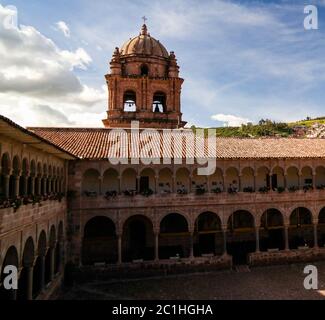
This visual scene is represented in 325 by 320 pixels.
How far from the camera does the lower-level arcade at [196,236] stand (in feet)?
83.1

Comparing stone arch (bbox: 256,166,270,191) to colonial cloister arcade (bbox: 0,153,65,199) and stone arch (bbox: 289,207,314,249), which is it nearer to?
stone arch (bbox: 289,207,314,249)

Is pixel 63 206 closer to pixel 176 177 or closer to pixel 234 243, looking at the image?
pixel 176 177

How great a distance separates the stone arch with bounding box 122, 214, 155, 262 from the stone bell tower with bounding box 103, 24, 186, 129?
30.1 feet

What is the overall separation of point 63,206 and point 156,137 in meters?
9.13

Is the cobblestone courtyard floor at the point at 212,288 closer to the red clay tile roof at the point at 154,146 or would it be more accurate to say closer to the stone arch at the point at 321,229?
the stone arch at the point at 321,229

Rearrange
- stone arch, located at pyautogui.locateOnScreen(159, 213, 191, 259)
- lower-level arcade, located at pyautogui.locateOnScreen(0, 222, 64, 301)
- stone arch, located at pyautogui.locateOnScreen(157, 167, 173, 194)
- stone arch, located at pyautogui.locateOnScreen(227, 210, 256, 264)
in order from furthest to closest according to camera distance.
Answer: stone arch, located at pyautogui.locateOnScreen(227, 210, 256, 264) < stone arch, located at pyautogui.locateOnScreen(159, 213, 191, 259) < stone arch, located at pyautogui.locateOnScreen(157, 167, 173, 194) < lower-level arcade, located at pyautogui.locateOnScreen(0, 222, 64, 301)

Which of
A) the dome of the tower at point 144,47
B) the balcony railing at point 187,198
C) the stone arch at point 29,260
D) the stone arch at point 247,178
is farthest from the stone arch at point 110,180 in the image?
the dome of the tower at point 144,47

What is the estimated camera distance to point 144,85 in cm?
3131

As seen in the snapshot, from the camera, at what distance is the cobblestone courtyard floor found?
1917 centimetres

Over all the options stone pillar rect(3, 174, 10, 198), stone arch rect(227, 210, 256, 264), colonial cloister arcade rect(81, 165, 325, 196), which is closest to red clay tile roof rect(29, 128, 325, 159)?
colonial cloister arcade rect(81, 165, 325, 196)

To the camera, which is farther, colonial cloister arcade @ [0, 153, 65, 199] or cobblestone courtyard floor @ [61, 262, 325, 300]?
cobblestone courtyard floor @ [61, 262, 325, 300]

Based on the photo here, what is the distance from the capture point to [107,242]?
84.2 feet

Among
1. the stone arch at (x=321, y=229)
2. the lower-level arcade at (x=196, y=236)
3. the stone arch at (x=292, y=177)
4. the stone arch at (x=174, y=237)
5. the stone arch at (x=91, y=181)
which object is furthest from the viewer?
the stone arch at (x=321, y=229)

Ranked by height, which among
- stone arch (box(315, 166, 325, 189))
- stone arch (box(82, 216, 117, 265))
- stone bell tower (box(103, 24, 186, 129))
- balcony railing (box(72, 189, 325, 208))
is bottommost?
stone arch (box(82, 216, 117, 265))
